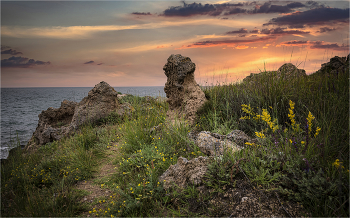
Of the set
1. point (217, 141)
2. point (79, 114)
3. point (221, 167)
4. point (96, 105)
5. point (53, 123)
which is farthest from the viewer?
point (53, 123)

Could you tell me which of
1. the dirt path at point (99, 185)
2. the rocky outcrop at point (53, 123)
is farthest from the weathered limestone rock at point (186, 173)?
the rocky outcrop at point (53, 123)

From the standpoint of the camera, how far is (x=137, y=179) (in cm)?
365

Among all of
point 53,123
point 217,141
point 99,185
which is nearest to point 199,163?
point 217,141

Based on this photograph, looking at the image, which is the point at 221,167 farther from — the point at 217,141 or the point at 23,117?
the point at 23,117

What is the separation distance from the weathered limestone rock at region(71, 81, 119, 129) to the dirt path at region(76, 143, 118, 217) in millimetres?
3266

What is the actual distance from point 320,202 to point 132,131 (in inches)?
180

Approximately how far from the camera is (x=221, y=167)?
2816 millimetres

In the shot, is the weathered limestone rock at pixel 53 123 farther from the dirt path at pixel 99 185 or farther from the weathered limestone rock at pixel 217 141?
the weathered limestone rock at pixel 217 141

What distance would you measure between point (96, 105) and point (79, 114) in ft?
2.66

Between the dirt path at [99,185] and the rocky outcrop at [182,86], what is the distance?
250 centimetres

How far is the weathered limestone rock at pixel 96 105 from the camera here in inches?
333

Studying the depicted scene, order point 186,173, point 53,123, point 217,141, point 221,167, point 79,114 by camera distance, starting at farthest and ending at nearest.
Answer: point 53,123 < point 79,114 < point 217,141 < point 186,173 < point 221,167

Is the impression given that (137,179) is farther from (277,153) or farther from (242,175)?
(277,153)

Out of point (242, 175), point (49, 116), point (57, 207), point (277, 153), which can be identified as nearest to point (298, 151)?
point (277, 153)
